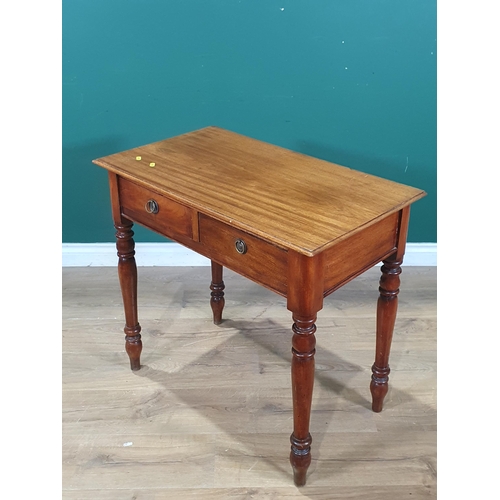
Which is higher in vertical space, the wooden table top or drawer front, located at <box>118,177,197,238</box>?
the wooden table top

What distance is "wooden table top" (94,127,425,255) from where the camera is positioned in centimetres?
170

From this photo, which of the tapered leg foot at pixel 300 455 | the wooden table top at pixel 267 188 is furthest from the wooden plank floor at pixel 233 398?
the wooden table top at pixel 267 188

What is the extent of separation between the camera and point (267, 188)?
191cm

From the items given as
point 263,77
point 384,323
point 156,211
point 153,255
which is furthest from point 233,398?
point 263,77

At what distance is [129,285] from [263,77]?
1023mm

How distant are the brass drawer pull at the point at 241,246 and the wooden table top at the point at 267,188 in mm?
51

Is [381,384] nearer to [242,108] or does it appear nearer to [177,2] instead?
[242,108]

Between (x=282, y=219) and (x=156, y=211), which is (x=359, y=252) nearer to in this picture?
(x=282, y=219)

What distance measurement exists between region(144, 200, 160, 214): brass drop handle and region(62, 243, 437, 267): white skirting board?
3.39 feet

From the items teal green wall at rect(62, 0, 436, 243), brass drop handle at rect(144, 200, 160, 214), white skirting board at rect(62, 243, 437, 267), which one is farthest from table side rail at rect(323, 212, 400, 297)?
white skirting board at rect(62, 243, 437, 267)

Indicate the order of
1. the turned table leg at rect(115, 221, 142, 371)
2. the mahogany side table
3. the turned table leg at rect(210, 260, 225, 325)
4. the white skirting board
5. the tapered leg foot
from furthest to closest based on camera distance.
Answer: the white skirting board < the turned table leg at rect(210, 260, 225, 325) < the turned table leg at rect(115, 221, 142, 371) < the tapered leg foot < the mahogany side table

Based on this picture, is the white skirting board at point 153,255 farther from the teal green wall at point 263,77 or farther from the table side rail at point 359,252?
the table side rail at point 359,252

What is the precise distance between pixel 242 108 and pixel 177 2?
1.55 ft

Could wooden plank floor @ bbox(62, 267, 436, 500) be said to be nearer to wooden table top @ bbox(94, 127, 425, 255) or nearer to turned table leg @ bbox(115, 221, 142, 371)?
turned table leg @ bbox(115, 221, 142, 371)
